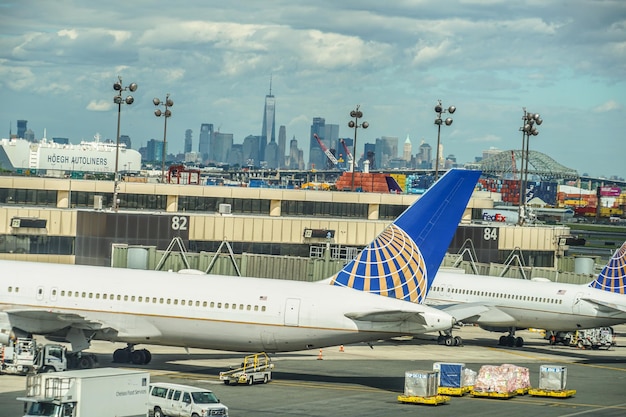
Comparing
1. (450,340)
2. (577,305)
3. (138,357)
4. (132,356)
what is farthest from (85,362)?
(577,305)

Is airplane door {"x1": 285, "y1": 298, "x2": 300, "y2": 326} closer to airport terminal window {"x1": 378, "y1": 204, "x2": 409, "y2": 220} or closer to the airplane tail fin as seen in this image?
the airplane tail fin

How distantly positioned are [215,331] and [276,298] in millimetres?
3157

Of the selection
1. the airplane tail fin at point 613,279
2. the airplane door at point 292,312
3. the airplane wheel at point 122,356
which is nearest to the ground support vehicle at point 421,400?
the airplane door at point 292,312

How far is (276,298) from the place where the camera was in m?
48.0

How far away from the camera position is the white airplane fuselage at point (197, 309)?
4697cm

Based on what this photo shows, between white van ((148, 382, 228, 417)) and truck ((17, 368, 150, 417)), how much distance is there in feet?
8.51

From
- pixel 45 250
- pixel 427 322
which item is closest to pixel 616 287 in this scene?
pixel 427 322

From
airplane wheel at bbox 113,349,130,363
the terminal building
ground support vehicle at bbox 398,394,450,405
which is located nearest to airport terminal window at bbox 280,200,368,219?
the terminal building

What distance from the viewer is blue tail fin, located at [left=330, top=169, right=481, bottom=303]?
47.4 m

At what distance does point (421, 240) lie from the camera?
156 ft

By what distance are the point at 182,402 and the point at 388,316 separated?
10.5 meters

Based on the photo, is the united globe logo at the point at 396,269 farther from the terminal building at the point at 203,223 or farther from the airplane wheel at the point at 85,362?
the terminal building at the point at 203,223

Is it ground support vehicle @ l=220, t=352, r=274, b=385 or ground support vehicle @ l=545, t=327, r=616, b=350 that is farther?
ground support vehicle @ l=545, t=327, r=616, b=350

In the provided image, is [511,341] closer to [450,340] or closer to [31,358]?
[450,340]
